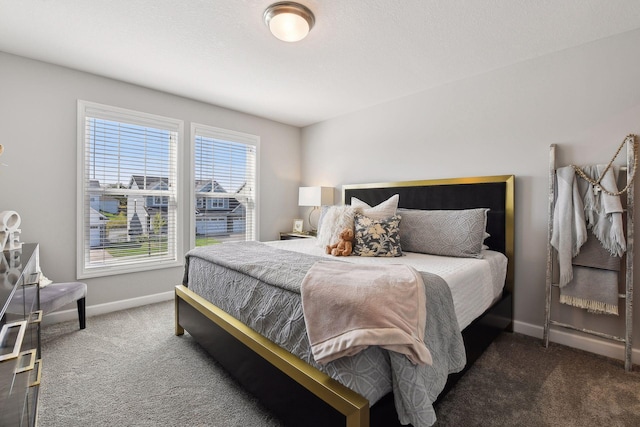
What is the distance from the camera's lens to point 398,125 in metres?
3.39

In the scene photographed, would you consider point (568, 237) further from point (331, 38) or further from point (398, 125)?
point (331, 38)

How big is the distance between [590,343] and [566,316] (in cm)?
22

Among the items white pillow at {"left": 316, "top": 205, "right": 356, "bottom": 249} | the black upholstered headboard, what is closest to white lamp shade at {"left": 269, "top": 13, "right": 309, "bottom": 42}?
white pillow at {"left": 316, "top": 205, "right": 356, "bottom": 249}

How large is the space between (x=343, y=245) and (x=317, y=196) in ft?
5.18

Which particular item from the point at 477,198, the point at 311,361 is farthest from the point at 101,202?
the point at 477,198

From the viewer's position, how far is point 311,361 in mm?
1291

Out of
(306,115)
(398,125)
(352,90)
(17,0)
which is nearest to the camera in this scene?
(17,0)

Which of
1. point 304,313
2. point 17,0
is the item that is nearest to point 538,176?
point 304,313

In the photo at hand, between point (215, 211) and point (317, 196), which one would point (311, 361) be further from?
point (215, 211)

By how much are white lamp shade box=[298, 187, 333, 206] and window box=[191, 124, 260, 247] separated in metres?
0.71

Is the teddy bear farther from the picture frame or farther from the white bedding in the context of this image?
the picture frame

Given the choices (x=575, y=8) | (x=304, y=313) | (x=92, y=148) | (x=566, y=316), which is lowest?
(x=566, y=316)

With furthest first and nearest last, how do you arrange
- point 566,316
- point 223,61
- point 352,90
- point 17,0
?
1. point 352,90
2. point 223,61
3. point 566,316
4. point 17,0

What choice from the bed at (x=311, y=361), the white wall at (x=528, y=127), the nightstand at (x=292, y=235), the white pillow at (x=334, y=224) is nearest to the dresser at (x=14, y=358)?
the bed at (x=311, y=361)
